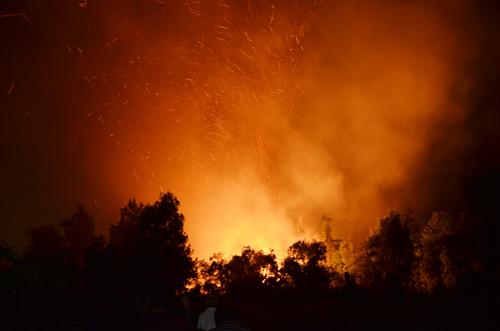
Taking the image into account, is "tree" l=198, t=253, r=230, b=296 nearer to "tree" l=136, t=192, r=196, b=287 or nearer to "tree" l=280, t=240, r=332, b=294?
"tree" l=136, t=192, r=196, b=287

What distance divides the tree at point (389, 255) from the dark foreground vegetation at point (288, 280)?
0.12 metres

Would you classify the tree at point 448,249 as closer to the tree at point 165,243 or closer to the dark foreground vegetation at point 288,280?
the dark foreground vegetation at point 288,280

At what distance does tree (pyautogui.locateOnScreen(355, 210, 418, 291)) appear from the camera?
39.1m

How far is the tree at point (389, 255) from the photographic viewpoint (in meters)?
39.1

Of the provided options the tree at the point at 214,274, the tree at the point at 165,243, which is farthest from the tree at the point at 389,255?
the tree at the point at 165,243

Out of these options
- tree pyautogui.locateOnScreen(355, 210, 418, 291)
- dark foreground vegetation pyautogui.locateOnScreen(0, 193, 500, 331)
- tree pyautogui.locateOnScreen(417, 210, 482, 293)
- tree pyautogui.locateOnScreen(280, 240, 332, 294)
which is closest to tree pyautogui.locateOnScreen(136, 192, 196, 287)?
dark foreground vegetation pyautogui.locateOnScreen(0, 193, 500, 331)

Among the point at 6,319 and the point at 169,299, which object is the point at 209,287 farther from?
the point at 169,299

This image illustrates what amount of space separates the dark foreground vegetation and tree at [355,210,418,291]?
0.12 meters

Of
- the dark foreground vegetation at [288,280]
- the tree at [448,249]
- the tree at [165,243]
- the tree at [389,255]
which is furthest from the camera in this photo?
the tree at [389,255]

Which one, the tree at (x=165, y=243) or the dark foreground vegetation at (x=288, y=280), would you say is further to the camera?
the tree at (x=165, y=243)

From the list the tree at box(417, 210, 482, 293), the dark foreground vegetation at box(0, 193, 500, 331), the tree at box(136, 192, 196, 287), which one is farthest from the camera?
the tree at box(417, 210, 482, 293)

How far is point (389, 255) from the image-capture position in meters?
40.0

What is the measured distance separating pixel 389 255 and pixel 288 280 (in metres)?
17.0

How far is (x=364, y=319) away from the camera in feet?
60.0
